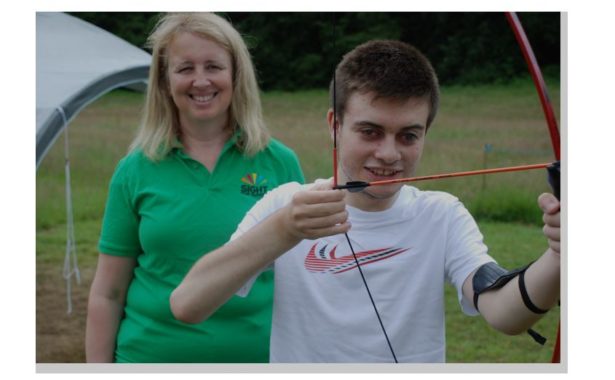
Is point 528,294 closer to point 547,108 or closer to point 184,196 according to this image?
point 547,108

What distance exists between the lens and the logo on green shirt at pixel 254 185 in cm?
147

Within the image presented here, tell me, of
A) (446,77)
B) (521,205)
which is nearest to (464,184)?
(521,205)

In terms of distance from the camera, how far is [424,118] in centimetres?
124

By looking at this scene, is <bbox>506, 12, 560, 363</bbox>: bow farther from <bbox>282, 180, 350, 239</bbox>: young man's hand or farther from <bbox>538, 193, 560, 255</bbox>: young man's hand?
<bbox>282, 180, 350, 239</bbox>: young man's hand

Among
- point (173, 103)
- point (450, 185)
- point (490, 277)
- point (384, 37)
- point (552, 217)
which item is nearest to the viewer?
point (552, 217)

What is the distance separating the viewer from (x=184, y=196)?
1460mm

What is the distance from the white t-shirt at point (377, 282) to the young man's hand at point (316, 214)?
181mm

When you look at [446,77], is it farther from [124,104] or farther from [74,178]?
[74,178]

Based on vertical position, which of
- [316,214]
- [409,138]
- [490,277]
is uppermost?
[409,138]

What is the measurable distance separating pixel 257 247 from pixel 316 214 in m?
0.11

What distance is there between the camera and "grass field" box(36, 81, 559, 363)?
317 centimetres

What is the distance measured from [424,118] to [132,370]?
2.58 feet

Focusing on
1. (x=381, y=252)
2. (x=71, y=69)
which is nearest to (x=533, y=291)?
(x=381, y=252)

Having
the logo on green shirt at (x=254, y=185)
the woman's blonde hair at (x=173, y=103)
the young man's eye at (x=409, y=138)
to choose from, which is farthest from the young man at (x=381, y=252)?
the woman's blonde hair at (x=173, y=103)
